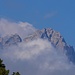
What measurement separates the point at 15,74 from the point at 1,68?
1.96 metres

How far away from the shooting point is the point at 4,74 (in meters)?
46.0

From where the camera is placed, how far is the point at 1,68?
4747cm

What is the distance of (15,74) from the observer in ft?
159

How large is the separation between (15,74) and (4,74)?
2.72m

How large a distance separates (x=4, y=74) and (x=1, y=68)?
5.33ft
